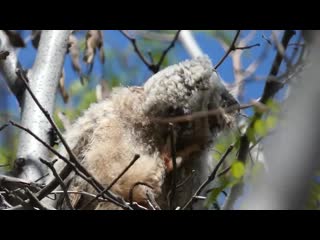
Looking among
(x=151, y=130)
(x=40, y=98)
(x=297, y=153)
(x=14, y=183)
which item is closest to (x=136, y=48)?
(x=40, y=98)

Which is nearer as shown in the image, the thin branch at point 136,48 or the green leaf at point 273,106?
the green leaf at point 273,106

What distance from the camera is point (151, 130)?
Answer: 15.6 ft

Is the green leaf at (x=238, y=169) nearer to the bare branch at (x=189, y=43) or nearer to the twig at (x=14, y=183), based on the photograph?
the twig at (x=14, y=183)

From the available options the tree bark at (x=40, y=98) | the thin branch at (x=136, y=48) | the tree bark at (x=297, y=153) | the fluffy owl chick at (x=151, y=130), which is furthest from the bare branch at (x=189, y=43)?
the tree bark at (x=297, y=153)

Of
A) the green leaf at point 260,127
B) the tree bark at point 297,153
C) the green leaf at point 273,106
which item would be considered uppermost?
the tree bark at point 297,153

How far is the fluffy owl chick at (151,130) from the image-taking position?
4543mm

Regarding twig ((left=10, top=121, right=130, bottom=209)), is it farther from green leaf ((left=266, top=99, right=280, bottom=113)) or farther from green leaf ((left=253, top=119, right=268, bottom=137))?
green leaf ((left=266, top=99, right=280, bottom=113))

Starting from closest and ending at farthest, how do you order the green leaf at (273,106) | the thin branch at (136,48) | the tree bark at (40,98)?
the green leaf at (273,106) → the tree bark at (40,98) → the thin branch at (136,48)

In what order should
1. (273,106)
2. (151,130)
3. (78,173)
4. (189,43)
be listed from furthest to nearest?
1. (189,43)
2. (151,130)
3. (78,173)
4. (273,106)

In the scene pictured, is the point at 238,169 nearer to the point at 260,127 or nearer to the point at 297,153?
the point at 260,127
